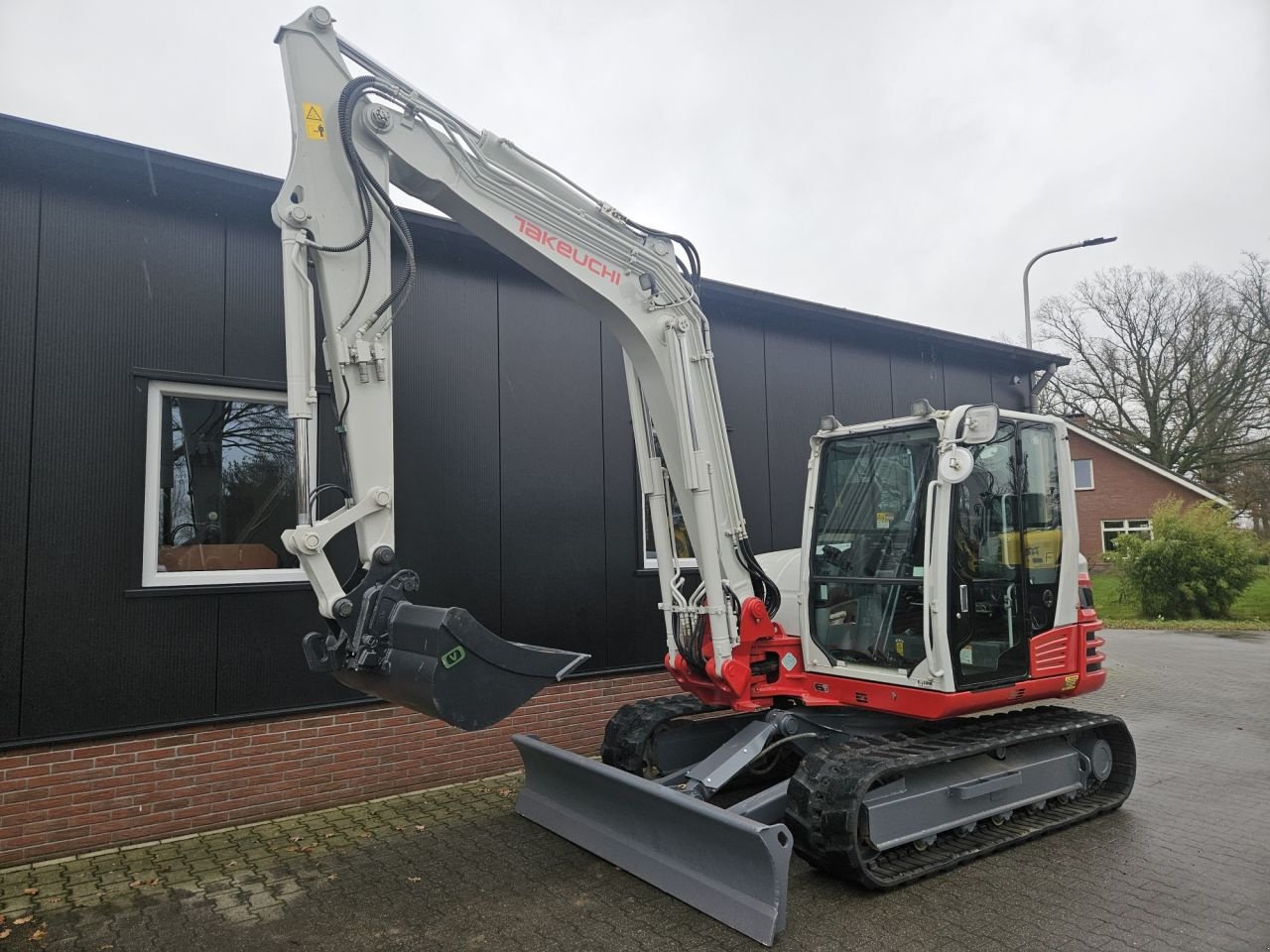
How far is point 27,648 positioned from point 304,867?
80.1 inches

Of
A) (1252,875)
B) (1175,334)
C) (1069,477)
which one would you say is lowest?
(1252,875)

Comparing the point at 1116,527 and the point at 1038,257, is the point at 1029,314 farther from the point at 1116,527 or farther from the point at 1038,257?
the point at 1116,527

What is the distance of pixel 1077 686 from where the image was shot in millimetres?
5703

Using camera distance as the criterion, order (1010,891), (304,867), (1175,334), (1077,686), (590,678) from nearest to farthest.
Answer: (1010,891) < (304,867) < (1077,686) < (590,678) < (1175,334)

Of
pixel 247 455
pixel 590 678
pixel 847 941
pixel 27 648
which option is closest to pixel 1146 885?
pixel 847 941

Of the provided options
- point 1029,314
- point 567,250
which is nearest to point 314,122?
point 567,250

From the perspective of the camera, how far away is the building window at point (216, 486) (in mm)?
5520

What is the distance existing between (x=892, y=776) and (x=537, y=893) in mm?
1974

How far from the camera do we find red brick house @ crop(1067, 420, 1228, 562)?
3196cm

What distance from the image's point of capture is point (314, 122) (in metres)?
4.05

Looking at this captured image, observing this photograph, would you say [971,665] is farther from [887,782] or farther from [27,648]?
[27,648]

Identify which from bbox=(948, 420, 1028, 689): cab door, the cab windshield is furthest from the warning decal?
bbox=(948, 420, 1028, 689): cab door

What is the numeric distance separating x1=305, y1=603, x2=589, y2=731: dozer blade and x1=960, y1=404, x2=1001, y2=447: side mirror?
260cm

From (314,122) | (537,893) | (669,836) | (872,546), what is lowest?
(537,893)
